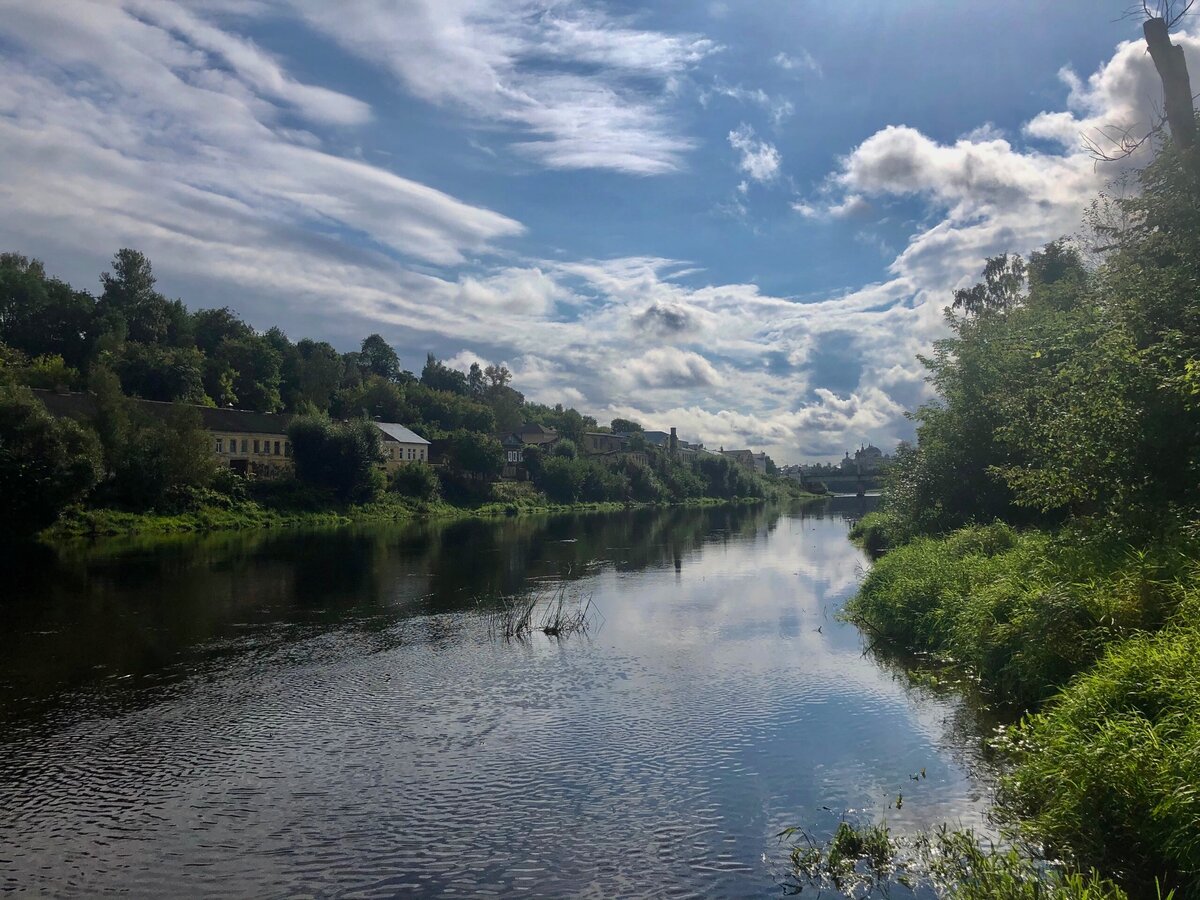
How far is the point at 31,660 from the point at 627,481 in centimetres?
10567

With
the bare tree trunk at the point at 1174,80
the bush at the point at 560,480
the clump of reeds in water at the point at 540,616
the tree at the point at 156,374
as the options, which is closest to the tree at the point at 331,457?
the tree at the point at 156,374

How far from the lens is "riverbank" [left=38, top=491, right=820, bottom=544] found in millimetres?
50531

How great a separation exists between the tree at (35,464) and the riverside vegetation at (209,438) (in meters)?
0.07

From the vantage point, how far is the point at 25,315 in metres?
89.7

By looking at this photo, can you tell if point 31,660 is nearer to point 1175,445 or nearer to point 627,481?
point 1175,445

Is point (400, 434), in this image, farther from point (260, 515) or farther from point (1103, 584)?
point (1103, 584)

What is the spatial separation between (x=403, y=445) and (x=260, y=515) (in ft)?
123

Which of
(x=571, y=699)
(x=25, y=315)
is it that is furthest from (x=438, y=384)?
(x=571, y=699)

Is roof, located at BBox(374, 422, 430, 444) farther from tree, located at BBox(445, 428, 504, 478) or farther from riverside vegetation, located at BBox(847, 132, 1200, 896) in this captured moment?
riverside vegetation, located at BBox(847, 132, 1200, 896)

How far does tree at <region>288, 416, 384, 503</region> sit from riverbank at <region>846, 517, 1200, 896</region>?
62.9 meters

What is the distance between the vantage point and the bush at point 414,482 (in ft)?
278

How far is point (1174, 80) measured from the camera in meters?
15.2

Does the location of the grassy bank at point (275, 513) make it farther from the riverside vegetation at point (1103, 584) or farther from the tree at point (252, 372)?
the riverside vegetation at point (1103, 584)

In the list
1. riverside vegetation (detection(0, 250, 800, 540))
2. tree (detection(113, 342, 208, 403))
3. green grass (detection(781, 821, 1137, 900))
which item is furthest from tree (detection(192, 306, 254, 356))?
green grass (detection(781, 821, 1137, 900))
